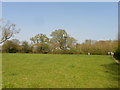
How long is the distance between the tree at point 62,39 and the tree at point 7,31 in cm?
913

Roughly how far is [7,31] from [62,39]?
12.3 metres

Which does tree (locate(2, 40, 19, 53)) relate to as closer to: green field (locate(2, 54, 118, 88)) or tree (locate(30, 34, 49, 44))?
tree (locate(30, 34, 49, 44))

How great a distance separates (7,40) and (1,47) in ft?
6.10

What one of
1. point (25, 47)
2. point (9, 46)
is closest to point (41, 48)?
point (25, 47)

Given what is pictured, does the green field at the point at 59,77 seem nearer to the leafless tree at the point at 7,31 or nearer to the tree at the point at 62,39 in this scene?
the leafless tree at the point at 7,31

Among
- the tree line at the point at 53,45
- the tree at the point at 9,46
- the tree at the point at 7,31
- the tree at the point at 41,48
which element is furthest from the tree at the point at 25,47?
the tree at the point at 7,31

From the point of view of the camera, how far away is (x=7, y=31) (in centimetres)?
2311

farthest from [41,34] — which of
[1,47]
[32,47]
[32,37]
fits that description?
[1,47]

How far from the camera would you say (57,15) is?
359 inches

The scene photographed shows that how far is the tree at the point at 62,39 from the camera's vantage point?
90.4ft

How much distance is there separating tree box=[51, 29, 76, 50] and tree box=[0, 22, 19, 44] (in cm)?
913

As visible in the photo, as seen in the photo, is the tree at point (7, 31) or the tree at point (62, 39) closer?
the tree at point (7, 31)

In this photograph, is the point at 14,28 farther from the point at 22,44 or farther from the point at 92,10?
the point at 92,10

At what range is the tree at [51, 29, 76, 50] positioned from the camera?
27.6 metres
